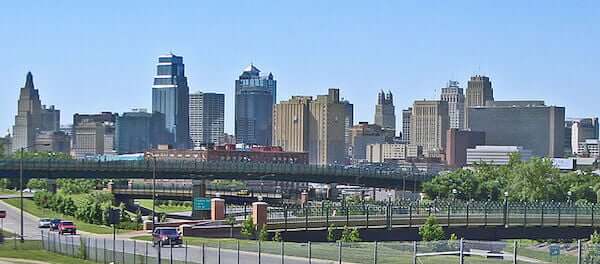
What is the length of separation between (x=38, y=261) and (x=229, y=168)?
133 meters

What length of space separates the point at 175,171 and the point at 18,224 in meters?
84.2

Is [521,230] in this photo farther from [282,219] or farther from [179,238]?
[179,238]

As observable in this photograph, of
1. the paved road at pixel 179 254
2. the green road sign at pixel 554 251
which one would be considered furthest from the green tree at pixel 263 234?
the green road sign at pixel 554 251

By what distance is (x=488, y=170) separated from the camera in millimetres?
166625

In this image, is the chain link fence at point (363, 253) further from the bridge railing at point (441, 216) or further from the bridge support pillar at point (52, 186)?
the bridge support pillar at point (52, 186)

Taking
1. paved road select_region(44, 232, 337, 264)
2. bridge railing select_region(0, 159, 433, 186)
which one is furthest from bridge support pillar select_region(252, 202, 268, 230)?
bridge railing select_region(0, 159, 433, 186)

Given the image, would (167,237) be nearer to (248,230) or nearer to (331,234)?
(248,230)

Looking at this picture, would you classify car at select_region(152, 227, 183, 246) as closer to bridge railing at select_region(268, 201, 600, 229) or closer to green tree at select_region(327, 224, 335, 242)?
bridge railing at select_region(268, 201, 600, 229)

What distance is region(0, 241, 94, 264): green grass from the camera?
58.6 metres

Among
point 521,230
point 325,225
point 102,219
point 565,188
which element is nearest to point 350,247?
point 325,225

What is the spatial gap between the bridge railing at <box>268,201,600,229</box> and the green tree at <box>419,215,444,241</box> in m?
3.42

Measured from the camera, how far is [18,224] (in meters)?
102

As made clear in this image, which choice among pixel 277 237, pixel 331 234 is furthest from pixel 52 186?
pixel 277 237

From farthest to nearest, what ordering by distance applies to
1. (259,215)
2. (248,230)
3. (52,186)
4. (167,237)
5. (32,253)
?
(52,186) < (259,215) < (248,230) < (32,253) < (167,237)
